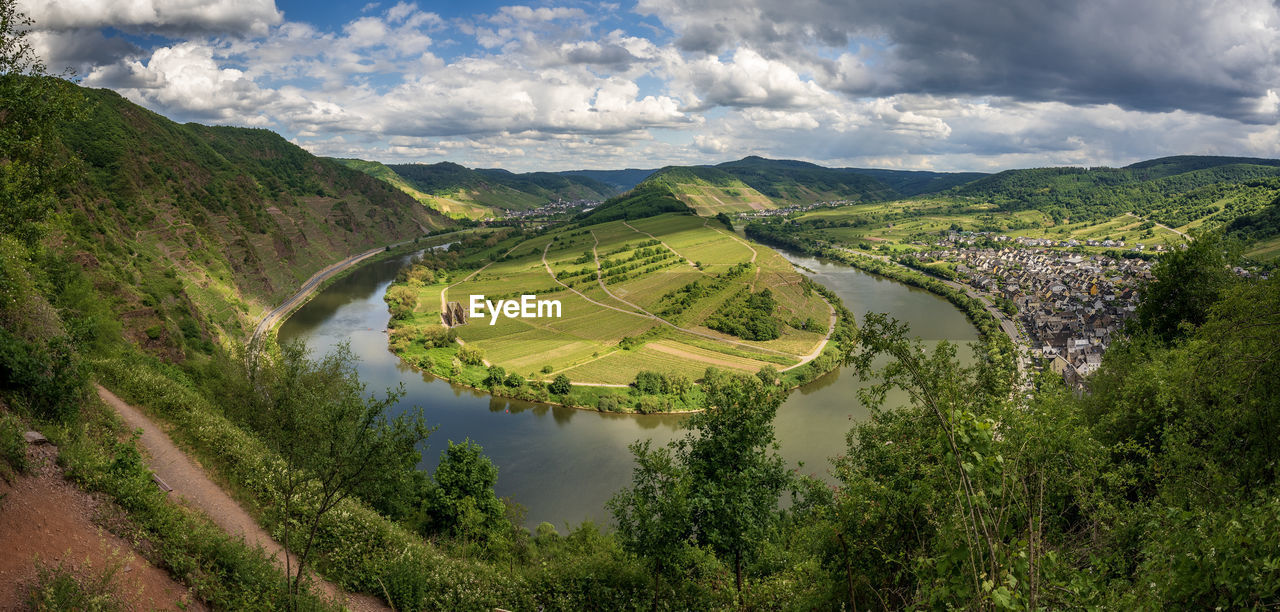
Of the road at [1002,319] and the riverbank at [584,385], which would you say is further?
the road at [1002,319]

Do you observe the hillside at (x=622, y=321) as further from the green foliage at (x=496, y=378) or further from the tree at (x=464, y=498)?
the tree at (x=464, y=498)

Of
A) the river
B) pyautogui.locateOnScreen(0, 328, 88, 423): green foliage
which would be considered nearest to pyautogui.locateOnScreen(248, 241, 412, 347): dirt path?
the river

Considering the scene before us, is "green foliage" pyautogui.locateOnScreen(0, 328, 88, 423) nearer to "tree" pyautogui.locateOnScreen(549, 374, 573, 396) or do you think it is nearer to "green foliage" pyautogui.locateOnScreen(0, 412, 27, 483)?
"green foliage" pyautogui.locateOnScreen(0, 412, 27, 483)

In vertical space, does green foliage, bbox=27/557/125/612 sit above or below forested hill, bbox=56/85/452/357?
below

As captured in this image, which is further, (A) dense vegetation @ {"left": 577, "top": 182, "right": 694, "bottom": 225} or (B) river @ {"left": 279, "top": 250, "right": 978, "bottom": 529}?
(A) dense vegetation @ {"left": 577, "top": 182, "right": 694, "bottom": 225}

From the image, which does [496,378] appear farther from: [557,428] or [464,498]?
[464,498]

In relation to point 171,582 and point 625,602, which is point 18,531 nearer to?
point 171,582

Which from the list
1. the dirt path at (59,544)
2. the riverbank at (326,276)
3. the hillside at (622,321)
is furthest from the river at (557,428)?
the dirt path at (59,544)
